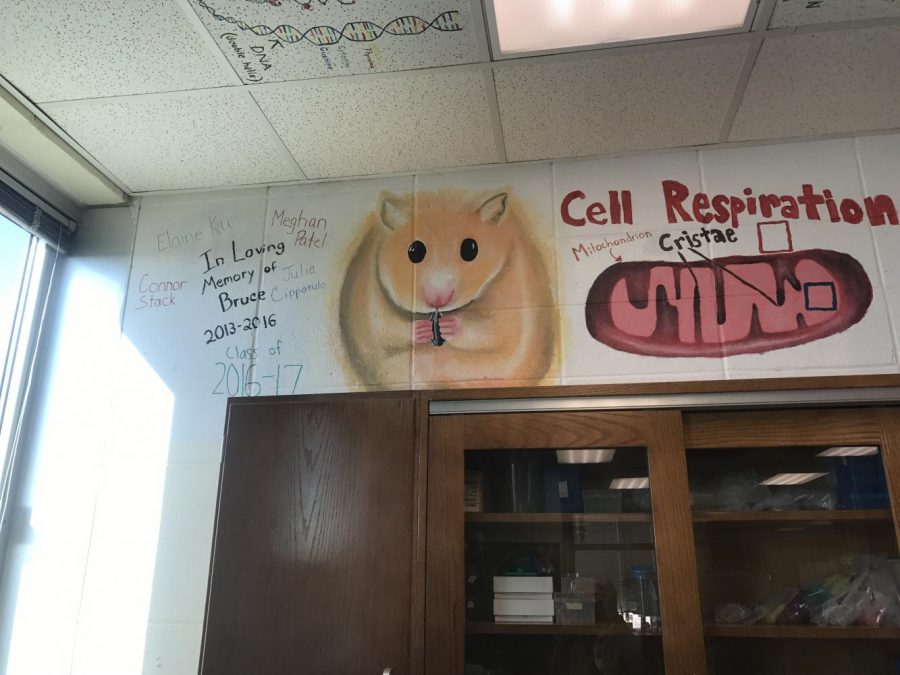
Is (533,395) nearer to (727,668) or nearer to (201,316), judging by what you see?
(727,668)

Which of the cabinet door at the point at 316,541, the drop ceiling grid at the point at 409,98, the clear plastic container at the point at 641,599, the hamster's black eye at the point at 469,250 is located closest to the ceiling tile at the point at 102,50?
the drop ceiling grid at the point at 409,98

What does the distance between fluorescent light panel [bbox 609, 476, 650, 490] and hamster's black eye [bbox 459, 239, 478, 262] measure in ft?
2.45

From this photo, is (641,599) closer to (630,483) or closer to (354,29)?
(630,483)

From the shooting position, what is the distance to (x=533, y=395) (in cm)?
159

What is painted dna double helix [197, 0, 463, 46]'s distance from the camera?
4.85 ft

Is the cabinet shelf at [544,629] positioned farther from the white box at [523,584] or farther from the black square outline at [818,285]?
the black square outline at [818,285]

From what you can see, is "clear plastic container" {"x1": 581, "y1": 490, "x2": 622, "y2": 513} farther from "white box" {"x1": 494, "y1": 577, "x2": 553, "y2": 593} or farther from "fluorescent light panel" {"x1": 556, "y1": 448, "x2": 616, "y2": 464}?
"white box" {"x1": 494, "y1": 577, "x2": 553, "y2": 593}

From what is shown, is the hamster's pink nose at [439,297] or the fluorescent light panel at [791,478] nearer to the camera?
the fluorescent light panel at [791,478]

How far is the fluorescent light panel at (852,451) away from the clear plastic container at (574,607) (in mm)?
614

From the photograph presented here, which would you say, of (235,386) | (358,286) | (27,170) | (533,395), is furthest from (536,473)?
(27,170)

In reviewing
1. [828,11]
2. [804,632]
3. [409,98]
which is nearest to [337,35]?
[409,98]

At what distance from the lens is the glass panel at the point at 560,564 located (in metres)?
1.46

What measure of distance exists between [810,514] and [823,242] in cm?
73

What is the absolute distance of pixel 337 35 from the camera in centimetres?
152
